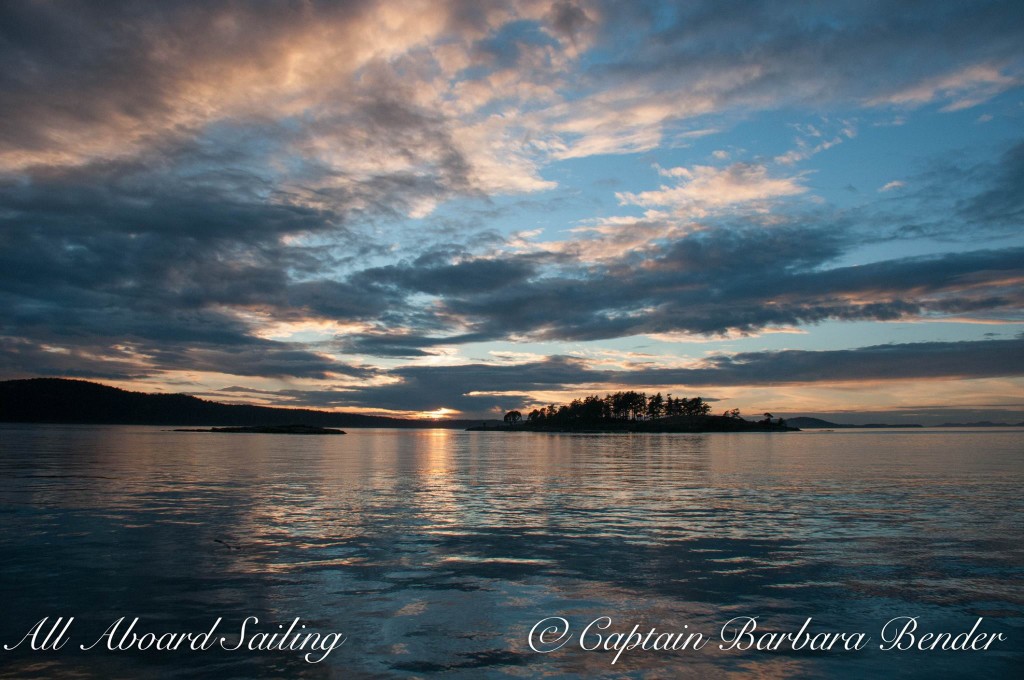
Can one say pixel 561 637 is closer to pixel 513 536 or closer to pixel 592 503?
pixel 513 536

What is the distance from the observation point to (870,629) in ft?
42.1

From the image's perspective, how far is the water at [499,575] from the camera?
36.3ft

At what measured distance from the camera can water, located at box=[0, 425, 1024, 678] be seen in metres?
11.1

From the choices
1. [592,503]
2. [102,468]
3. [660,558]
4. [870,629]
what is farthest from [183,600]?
[102,468]

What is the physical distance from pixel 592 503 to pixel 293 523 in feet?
46.4

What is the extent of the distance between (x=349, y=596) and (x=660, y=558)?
8.89 m

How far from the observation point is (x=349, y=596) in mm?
14688

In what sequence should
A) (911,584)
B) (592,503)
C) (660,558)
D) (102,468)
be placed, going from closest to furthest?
(911,584)
(660,558)
(592,503)
(102,468)

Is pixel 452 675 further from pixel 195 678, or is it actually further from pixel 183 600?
pixel 183 600

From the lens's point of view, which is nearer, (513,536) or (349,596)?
(349,596)

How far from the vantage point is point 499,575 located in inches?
657

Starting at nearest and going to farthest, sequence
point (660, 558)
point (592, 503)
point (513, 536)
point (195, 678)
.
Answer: point (195, 678) < point (660, 558) < point (513, 536) < point (592, 503)

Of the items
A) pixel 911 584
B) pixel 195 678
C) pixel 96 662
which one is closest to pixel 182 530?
pixel 96 662

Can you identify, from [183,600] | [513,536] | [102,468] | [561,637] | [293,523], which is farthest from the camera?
[102,468]
